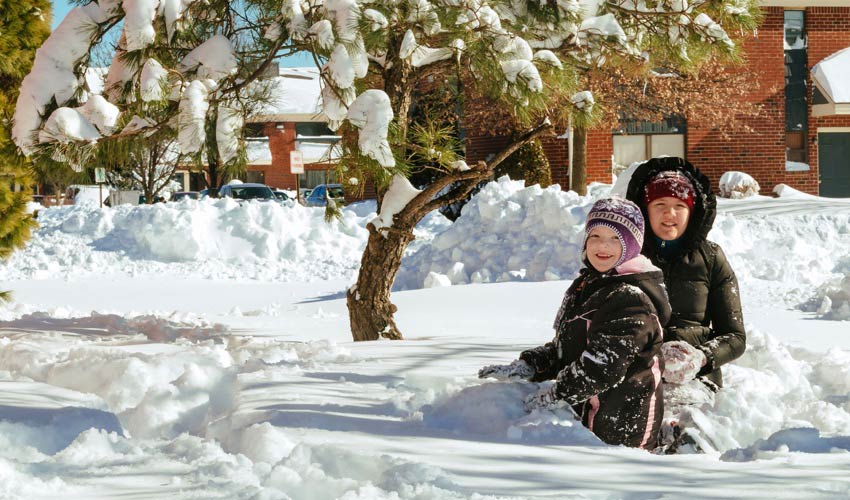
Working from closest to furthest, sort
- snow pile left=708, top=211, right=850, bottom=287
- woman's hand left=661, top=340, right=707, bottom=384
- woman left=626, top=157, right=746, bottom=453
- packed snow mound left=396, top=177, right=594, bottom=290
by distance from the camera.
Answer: woman's hand left=661, top=340, right=707, bottom=384, woman left=626, top=157, right=746, bottom=453, snow pile left=708, top=211, right=850, bottom=287, packed snow mound left=396, top=177, right=594, bottom=290

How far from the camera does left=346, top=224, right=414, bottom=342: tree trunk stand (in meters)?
7.81

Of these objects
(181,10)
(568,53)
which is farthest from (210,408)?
(568,53)

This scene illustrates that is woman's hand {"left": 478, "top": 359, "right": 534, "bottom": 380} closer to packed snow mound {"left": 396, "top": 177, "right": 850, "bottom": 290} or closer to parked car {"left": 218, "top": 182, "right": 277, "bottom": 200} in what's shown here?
packed snow mound {"left": 396, "top": 177, "right": 850, "bottom": 290}

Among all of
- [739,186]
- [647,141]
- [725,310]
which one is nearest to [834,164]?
[739,186]

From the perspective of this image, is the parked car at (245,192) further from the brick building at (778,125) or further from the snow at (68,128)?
the snow at (68,128)

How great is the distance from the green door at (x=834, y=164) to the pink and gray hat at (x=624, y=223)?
23.9 m

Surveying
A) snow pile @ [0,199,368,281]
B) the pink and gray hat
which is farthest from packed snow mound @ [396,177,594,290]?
the pink and gray hat

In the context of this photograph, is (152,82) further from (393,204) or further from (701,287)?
(701,287)

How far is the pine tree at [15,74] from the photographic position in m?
8.32

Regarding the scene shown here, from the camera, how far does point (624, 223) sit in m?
3.67

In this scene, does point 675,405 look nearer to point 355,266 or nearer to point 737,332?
point 737,332

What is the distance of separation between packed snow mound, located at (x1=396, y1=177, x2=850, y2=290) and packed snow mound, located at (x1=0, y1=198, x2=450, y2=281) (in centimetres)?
235


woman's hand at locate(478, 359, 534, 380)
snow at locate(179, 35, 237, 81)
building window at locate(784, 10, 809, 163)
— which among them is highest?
building window at locate(784, 10, 809, 163)

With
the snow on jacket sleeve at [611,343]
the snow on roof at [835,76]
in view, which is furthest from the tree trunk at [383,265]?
the snow on roof at [835,76]
